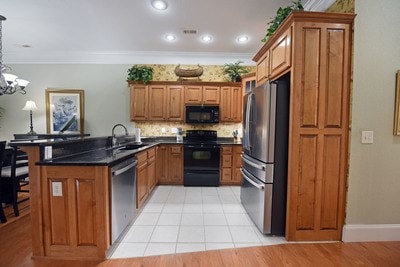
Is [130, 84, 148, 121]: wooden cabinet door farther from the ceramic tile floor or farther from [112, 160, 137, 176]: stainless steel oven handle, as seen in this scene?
[112, 160, 137, 176]: stainless steel oven handle

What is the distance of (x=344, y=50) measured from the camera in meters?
2.14

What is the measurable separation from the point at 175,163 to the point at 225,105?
1.76 m

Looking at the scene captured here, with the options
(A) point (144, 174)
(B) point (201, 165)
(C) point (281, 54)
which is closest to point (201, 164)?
(B) point (201, 165)

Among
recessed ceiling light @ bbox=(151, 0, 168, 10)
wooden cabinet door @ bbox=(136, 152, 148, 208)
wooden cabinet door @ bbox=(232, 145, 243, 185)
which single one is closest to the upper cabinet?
wooden cabinet door @ bbox=(232, 145, 243, 185)

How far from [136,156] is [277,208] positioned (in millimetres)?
1923

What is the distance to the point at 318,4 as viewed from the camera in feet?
8.47

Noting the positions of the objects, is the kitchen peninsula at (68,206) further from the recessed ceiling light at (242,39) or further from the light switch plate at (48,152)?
the recessed ceiling light at (242,39)

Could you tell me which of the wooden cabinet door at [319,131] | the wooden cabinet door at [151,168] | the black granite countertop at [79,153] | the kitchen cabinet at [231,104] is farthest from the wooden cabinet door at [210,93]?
the wooden cabinet door at [319,131]

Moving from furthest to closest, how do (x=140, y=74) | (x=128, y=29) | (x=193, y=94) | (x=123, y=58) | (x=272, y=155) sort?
(x=123, y=58) < (x=193, y=94) < (x=140, y=74) < (x=128, y=29) < (x=272, y=155)

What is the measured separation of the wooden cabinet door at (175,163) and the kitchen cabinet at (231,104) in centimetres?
128

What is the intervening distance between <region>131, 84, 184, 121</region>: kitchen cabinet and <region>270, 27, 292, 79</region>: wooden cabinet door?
2473 millimetres

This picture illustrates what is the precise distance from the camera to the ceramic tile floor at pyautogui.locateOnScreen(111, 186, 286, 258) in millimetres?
2135

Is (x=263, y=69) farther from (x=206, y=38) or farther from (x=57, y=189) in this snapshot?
(x=57, y=189)

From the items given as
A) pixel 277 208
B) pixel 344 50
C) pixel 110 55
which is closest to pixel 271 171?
pixel 277 208
